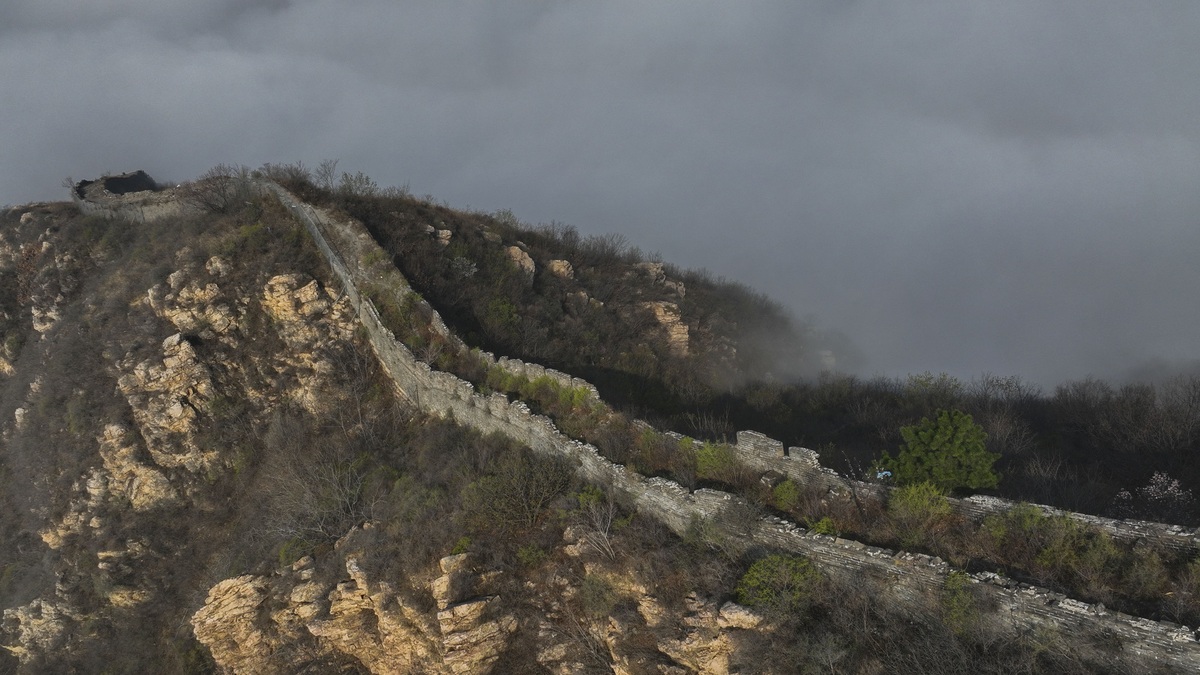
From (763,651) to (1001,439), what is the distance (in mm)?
12285

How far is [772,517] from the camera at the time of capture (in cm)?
1392

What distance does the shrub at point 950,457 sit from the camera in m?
13.4

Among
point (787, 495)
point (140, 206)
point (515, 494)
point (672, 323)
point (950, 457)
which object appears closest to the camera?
point (950, 457)

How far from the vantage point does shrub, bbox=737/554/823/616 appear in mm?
12633

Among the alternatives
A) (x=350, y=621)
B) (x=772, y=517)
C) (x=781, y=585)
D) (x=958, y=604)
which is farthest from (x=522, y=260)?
(x=958, y=604)

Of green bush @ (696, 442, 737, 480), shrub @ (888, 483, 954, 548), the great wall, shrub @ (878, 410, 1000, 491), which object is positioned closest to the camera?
the great wall

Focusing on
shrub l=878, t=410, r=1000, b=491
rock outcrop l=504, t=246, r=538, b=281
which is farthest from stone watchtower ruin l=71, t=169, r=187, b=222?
shrub l=878, t=410, r=1000, b=491

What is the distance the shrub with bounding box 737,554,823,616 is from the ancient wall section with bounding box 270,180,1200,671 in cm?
42

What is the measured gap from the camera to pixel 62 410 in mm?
27172

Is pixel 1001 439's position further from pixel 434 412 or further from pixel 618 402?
pixel 434 412

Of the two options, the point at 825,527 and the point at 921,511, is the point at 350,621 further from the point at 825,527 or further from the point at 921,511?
the point at 921,511

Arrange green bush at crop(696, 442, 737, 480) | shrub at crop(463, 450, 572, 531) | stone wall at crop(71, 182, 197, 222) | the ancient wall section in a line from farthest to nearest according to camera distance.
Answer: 1. stone wall at crop(71, 182, 197, 222)
2. shrub at crop(463, 450, 572, 531)
3. green bush at crop(696, 442, 737, 480)
4. the ancient wall section

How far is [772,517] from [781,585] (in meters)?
1.55

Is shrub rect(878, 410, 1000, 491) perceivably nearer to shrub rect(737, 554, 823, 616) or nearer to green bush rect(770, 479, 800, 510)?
green bush rect(770, 479, 800, 510)
